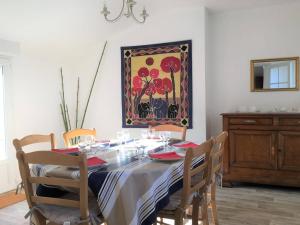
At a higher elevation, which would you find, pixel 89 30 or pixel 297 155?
pixel 89 30

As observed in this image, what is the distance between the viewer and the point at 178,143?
8.09ft

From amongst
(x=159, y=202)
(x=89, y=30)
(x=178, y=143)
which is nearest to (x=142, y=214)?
(x=159, y=202)

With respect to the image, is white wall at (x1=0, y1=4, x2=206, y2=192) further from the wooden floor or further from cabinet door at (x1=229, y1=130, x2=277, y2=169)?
the wooden floor

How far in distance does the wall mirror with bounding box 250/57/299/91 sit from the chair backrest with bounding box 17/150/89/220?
2.97 meters

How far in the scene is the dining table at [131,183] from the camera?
1555mm

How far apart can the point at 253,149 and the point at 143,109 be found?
1554 mm

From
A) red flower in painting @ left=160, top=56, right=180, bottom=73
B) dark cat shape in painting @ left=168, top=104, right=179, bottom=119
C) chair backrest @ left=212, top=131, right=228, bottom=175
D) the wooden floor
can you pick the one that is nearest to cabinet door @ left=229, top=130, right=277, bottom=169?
the wooden floor

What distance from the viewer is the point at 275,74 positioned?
3.76 metres

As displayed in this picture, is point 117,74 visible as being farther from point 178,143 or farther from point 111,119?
point 178,143

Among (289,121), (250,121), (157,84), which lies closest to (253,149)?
(250,121)

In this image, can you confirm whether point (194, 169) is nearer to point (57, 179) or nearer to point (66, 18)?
point (57, 179)

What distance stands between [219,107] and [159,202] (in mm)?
2618

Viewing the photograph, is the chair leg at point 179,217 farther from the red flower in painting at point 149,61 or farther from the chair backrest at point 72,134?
the red flower in painting at point 149,61

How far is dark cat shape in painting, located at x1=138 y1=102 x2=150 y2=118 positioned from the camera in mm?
4137
